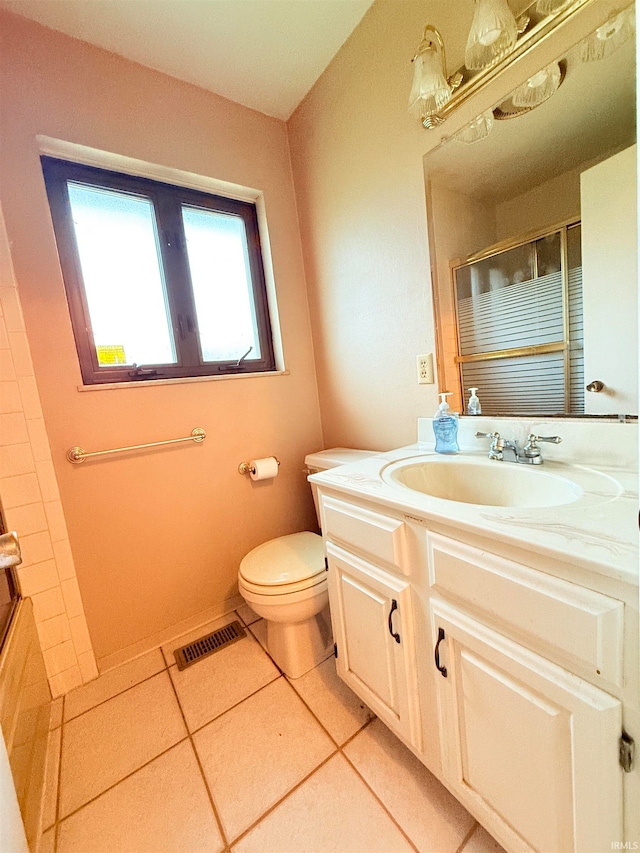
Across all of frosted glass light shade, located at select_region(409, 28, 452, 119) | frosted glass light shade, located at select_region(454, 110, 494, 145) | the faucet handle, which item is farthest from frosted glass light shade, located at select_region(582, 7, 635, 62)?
the faucet handle

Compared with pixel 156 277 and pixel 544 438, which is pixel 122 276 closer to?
pixel 156 277

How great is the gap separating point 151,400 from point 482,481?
130 centimetres

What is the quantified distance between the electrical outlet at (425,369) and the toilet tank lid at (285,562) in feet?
2.63

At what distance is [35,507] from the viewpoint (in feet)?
3.83

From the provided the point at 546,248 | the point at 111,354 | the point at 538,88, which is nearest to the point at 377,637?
the point at 546,248

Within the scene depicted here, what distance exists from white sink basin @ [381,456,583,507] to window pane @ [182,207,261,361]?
107 centimetres

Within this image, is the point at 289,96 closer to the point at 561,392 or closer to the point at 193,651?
the point at 561,392

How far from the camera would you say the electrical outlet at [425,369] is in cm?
124

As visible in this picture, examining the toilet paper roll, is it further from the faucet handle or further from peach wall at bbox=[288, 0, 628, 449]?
the faucet handle

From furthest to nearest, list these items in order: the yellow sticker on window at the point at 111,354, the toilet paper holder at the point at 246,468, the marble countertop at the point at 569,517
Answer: the toilet paper holder at the point at 246,468 < the yellow sticker on window at the point at 111,354 < the marble countertop at the point at 569,517

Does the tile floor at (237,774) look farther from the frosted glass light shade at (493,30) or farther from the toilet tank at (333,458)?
the frosted glass light shade at (493,30)

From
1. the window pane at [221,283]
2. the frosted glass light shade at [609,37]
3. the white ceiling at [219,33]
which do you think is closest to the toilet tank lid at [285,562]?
the window pane at [221,283]

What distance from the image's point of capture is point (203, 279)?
157 centimetres

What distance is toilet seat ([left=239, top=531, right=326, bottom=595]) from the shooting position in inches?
45.3
